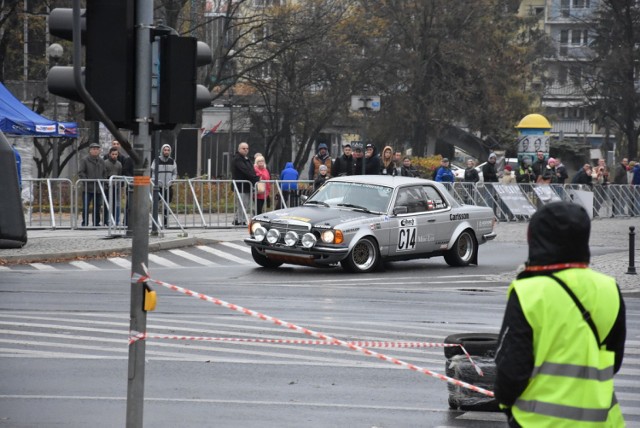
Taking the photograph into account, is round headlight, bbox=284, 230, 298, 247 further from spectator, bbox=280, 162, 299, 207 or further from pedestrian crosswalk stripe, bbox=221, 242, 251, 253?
spectator, bbox=280, 162, 299, 207

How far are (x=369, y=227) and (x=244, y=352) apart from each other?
27.6 feet

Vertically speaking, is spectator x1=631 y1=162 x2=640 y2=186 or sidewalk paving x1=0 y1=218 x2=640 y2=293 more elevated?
spectator x1=631 y1=162 x2=640 y2=186

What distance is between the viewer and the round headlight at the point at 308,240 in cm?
1925

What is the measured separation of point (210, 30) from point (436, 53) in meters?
12.6

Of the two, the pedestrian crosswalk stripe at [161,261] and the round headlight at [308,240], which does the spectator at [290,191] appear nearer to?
the pedestrian crosswalk stripe at [161,261]

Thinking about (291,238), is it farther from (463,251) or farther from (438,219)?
(463,251)

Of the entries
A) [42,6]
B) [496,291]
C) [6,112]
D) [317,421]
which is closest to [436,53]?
[42,6]

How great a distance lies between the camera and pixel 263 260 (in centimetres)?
2053

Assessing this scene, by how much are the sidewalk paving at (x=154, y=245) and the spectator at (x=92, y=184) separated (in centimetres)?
33

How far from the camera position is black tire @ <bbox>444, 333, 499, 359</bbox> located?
29.3 feet

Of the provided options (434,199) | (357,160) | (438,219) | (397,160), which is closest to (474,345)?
(438,219)

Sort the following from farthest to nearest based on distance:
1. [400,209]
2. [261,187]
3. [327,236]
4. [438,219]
Answer: [261,187] → [438,219] → [400,209] → [327,236]

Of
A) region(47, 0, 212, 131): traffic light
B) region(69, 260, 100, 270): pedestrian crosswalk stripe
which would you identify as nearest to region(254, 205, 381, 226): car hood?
region(69, 260, 100, 270): pedestrian crosswalk stripe

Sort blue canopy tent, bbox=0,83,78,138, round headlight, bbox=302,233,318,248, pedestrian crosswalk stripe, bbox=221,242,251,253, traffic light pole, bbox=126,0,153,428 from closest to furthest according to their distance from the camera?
traffic light pole, bbox=126,0,153,428, round headlight, bbox=302,233,318,248, pedestrian crosswalk stripe, bbox=221,242,251,253, blue canopy tent, bbox=0,83,78,138
